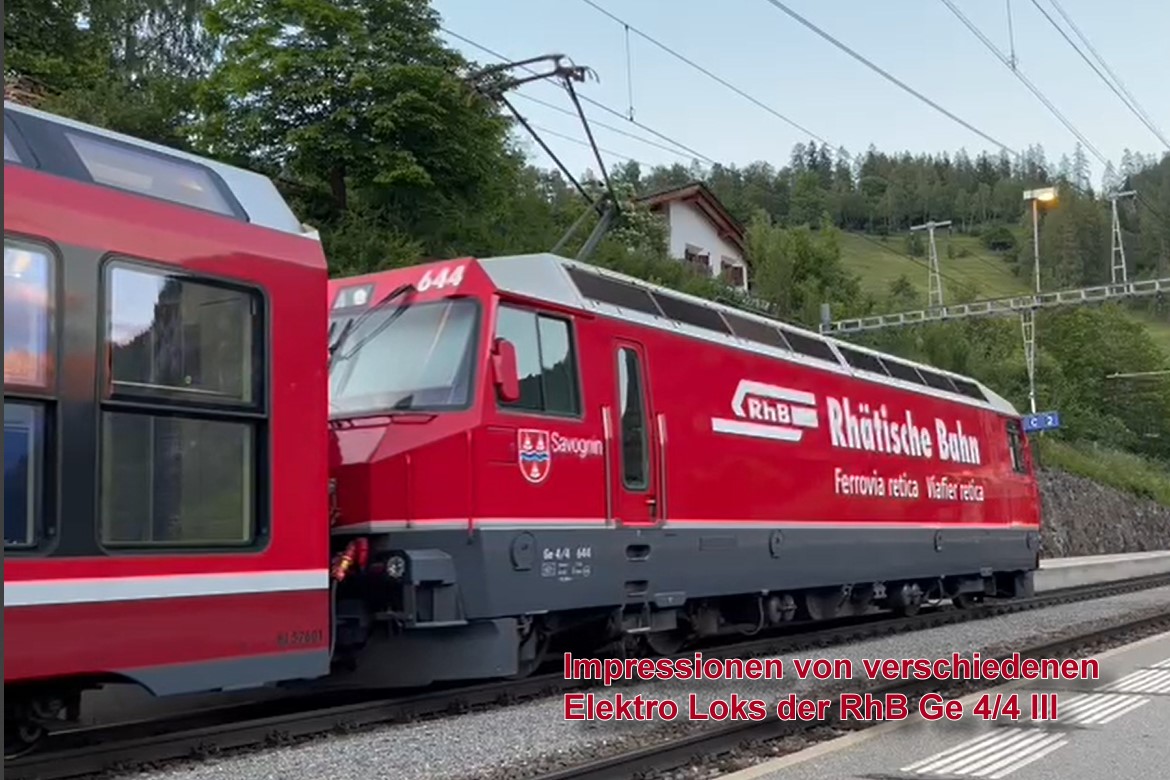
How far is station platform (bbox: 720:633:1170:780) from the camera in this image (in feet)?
22.5

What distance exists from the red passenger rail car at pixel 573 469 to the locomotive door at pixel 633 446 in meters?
0.02

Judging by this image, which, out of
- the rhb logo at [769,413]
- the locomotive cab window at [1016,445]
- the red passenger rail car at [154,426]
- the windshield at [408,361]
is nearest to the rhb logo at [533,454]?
the windshield at [408,361]

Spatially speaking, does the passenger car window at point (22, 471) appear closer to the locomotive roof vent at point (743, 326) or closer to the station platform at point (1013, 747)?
the station platform at point (1013, 747)

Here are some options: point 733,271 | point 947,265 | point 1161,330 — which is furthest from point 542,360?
point 1161,330

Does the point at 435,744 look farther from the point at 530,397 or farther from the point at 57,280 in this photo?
the point at 57,280

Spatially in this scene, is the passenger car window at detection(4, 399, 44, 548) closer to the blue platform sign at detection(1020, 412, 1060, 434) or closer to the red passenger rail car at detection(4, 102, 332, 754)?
the red passenger rail car at detection(4, 102, 332, 754)

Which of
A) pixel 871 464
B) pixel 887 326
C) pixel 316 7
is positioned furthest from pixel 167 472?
pixel 887 326

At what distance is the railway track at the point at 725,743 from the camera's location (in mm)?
6797

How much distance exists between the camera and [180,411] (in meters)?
6.86

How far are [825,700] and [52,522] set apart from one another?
5407 mm

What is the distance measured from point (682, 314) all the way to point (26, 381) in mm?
7038

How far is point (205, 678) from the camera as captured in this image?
6.86 m

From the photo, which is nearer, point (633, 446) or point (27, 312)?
point (27, 312)

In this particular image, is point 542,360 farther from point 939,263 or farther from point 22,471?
point 939,263
